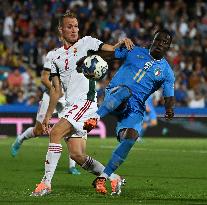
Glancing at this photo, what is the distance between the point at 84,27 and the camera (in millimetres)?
28562

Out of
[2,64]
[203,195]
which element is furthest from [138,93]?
[2,64]

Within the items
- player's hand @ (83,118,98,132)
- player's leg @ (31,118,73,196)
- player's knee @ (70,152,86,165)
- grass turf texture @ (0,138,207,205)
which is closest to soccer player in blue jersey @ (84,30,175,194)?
player's knee @ (70,152,86,165)

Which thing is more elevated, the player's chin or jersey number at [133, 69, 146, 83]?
the player's chin

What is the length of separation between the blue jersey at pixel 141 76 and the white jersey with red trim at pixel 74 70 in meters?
0.39

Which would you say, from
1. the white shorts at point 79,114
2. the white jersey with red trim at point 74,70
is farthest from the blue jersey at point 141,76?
the white shorts at point 79,114

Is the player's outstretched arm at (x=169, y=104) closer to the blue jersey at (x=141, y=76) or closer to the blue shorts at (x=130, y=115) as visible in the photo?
the blue jersey at (x=141, y=76)

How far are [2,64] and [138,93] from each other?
16580 mm

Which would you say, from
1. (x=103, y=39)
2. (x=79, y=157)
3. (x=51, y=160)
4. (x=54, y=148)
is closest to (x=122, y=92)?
(x=79, y=157)

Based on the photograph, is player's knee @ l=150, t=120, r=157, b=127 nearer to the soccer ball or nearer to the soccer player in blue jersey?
the soccer player in blue jersey

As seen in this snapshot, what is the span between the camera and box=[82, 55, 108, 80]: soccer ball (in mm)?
10289

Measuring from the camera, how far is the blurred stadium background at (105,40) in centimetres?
2469

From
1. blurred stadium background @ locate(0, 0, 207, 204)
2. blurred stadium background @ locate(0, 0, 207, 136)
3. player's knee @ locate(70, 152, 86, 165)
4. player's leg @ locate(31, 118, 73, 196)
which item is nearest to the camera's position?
player's leg @ locate(31, 118, 73, 196)

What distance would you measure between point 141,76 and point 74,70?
0.91 metres

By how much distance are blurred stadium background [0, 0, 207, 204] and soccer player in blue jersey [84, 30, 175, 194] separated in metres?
13.2
